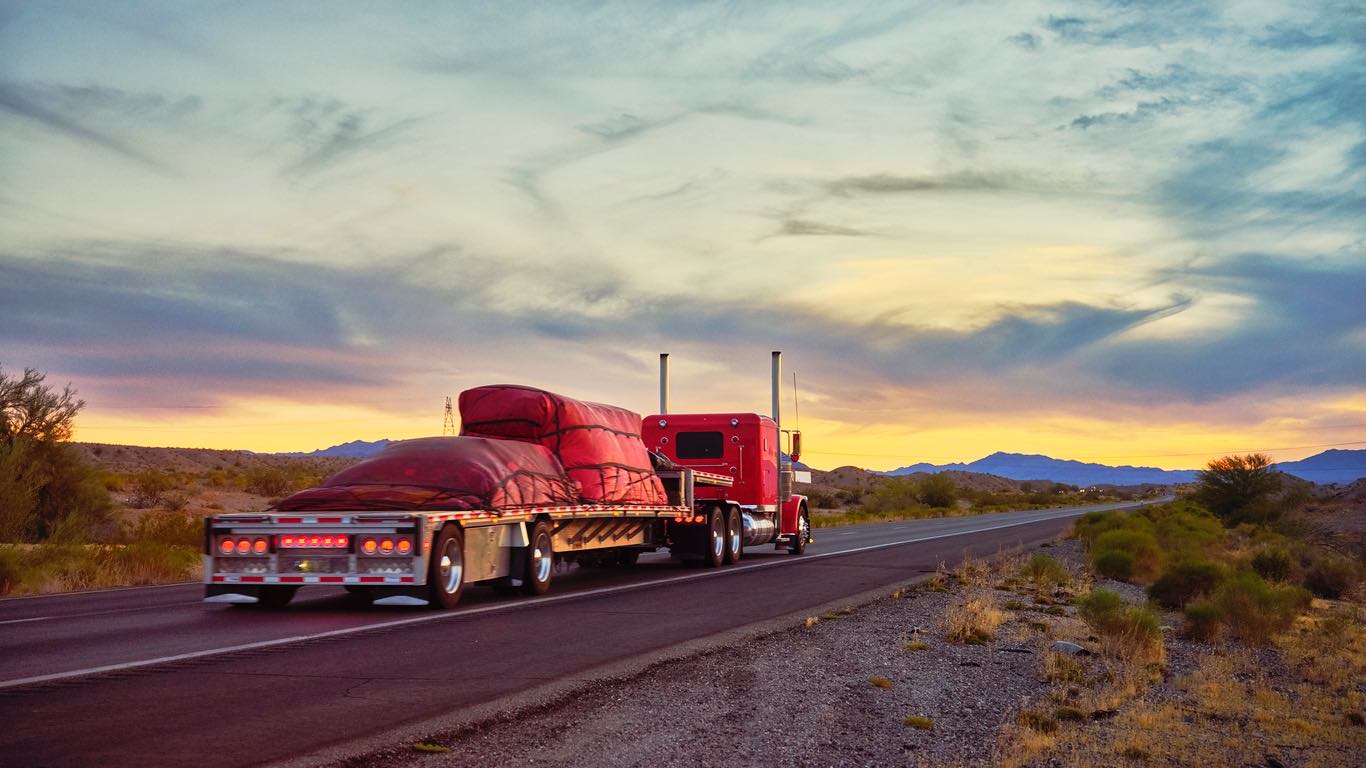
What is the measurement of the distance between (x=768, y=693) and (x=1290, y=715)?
4.29 meters

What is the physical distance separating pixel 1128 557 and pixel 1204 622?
36.2ft

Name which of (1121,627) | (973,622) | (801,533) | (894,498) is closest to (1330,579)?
(801,533)

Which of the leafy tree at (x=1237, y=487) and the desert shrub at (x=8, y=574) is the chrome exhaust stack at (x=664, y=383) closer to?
the desert shrub at (x=8, y=574)

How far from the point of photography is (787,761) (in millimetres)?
6992

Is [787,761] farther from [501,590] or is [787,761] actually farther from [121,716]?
[501,590]

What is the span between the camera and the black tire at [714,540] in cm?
2308

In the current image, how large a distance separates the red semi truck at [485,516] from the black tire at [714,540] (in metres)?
0.03

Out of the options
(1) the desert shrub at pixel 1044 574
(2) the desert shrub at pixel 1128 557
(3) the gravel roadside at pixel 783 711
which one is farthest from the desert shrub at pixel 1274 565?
(3) the gravel roadside at pixel 783 711

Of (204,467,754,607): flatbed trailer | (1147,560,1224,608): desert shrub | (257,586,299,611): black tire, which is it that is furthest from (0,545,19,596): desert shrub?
(1147,560,1224,608): desert shrub

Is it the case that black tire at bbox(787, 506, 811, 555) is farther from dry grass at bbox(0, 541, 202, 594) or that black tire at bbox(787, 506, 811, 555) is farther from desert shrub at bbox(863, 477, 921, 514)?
desert shrub at bbox(863, 477, 921, 514)

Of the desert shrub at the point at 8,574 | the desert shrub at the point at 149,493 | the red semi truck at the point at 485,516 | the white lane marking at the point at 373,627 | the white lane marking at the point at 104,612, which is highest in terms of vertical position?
the desert shrub at the point at 149,493

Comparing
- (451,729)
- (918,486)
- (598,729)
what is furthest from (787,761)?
(918,486)

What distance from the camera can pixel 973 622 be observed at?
1356 centimetres

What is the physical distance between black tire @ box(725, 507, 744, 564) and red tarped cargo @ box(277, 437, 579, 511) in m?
8.09
